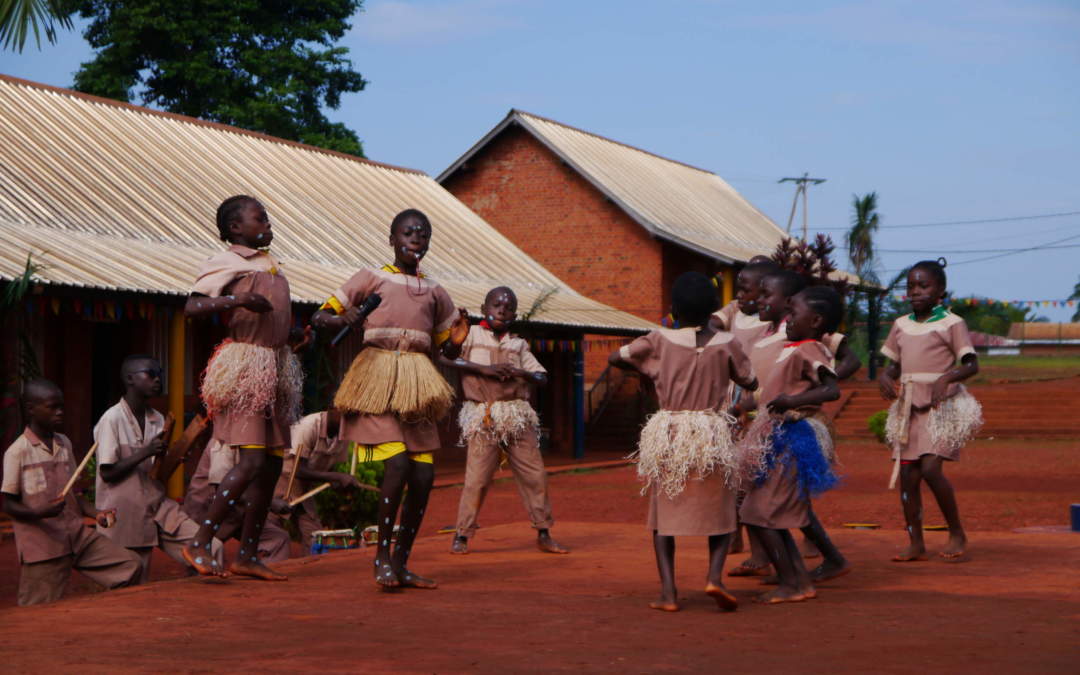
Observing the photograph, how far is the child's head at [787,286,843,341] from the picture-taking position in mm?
6609

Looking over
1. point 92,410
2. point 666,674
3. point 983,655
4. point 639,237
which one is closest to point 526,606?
point 666,674

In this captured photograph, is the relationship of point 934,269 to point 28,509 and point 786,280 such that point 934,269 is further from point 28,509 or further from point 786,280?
point 28,509

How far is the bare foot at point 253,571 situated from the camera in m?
6.57

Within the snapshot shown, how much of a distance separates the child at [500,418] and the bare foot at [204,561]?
7.30 ft

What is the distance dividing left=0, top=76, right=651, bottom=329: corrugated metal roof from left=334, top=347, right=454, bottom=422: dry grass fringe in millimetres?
6453

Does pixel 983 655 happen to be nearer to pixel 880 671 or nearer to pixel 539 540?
pixel 880 671

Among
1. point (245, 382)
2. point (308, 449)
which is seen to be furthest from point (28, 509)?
point (308, 449)

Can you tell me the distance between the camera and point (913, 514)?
7.73m

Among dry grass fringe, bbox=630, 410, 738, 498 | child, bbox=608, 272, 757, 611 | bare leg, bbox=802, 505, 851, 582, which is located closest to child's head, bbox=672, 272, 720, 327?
child, bbox=608, 272, 757, 611

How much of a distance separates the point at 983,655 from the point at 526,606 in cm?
207

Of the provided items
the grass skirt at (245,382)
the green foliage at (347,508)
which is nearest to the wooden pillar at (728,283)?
the green foliage at (347,508)

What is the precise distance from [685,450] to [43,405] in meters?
3.27

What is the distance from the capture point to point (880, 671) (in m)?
4.47

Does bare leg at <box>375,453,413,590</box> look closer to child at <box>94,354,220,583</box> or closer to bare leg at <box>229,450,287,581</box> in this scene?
bare leg at <box>229,450,287,581</box>
